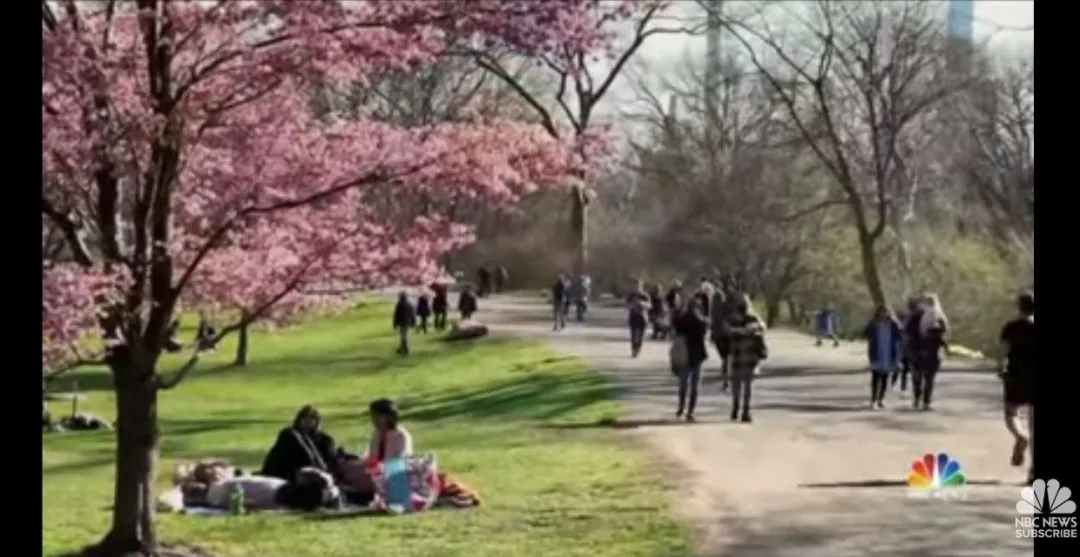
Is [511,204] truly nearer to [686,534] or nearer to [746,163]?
[686,534]

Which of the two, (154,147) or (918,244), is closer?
(154,147)

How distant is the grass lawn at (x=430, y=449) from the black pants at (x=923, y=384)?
186 inches

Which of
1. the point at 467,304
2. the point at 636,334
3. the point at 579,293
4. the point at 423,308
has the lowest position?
the point at 636,334

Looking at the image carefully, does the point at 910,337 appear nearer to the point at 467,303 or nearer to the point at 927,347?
the point at 927,347

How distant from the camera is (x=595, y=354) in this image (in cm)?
3148

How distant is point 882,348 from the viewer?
1967cm

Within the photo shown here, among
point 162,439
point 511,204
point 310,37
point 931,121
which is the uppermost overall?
point 931,121

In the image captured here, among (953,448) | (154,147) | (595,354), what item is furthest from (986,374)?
(154,147)

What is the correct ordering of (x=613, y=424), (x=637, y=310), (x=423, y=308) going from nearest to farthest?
(x=613, y=424)
(x=637, y=310)
(x=423, y=308)

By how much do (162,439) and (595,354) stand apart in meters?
12.0

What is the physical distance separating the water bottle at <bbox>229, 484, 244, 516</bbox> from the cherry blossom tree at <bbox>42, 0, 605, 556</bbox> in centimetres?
223

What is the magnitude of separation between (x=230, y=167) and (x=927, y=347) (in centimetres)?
1227

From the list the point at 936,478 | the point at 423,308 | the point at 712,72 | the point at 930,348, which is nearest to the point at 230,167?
the point at 936,478
